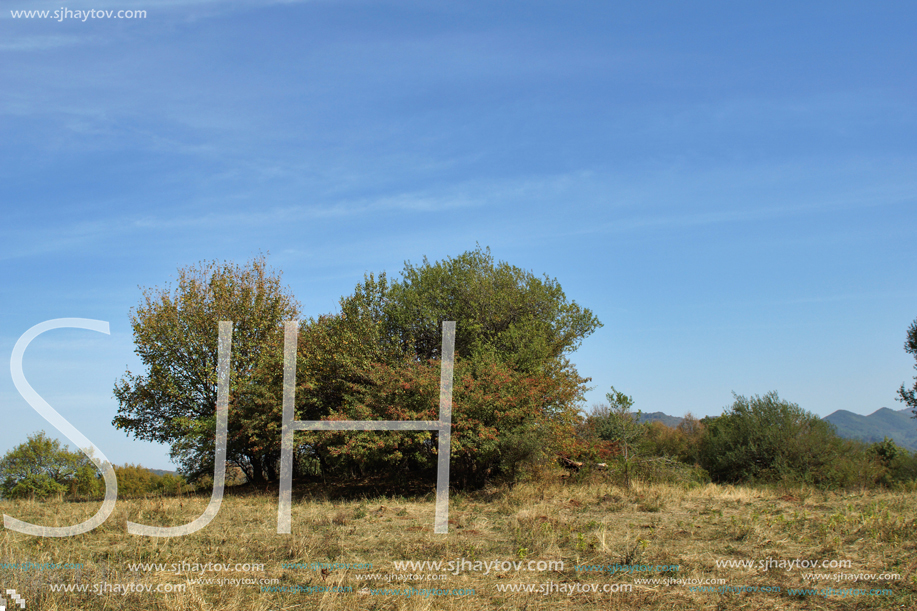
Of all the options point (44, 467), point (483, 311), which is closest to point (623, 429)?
point (483, 311)

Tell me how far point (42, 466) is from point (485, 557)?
36.4 m

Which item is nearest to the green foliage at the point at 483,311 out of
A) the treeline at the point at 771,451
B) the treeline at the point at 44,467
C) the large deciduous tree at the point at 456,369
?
the large deciduous tree at the point at 456,369

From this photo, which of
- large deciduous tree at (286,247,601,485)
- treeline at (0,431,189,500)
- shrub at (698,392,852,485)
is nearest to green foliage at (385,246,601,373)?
large deciduous tree at (286,247,601,485)

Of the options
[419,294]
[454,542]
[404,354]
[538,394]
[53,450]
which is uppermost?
[419,294]

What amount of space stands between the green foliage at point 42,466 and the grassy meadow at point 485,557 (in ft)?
76.4

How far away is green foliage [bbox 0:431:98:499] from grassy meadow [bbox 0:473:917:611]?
23281 mm

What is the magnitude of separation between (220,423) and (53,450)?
78.1ft

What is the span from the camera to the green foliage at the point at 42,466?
32406mm

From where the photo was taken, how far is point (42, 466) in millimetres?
34344

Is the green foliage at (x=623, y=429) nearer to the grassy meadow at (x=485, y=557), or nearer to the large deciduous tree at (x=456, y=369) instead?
the large deciduous tree at (x=456, y=369)

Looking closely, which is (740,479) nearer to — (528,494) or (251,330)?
(528,494)

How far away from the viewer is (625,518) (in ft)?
41.3

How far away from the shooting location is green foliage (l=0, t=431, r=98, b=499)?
106ft

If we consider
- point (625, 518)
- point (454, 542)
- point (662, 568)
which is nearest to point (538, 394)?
point (625, 518)
